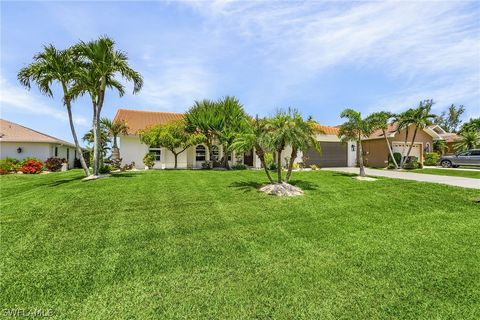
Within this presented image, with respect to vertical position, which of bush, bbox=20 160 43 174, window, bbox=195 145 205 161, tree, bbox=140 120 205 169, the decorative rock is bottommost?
the decorative rock

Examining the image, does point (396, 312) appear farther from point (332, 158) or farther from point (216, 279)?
point (332, 158)

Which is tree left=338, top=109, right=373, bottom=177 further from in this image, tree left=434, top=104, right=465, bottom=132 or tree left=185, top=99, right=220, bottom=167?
tree left=434, top=104, right=465, bottom=132

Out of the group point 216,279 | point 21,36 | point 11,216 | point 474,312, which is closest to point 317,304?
point 216,279

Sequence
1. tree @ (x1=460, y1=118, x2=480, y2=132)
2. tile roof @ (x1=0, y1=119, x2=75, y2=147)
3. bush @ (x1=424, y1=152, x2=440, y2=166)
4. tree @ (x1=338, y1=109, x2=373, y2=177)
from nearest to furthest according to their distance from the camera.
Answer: tree @ (x1=338, y1=109, x2=373, y2=177) < tile roof @ (x1=0, y1=119, x2=75, y2=147) < bush @ (x1=424, y1=152, x2=440, y2=166) < tree @ (x1=460, y1=118, x2=480, y2=132)

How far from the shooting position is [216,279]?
4203 mm

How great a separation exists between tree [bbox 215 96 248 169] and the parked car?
20.5m

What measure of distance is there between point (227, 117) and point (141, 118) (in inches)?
366

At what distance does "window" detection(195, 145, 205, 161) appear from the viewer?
22.8m

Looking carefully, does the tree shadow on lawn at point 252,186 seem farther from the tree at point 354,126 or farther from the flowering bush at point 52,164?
the flowering bush at point 52,164

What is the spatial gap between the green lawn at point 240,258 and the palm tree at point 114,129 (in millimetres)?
11356

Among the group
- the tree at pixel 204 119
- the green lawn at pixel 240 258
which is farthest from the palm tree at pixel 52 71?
the tree at pixel 204 119

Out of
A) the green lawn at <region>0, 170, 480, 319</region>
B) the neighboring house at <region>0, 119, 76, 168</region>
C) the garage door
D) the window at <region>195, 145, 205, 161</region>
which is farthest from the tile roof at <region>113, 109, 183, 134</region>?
the garage door

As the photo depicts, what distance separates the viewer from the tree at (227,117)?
18.8 m

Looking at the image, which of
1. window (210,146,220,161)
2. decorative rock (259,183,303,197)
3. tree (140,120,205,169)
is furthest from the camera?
window (210,146,220,161)
